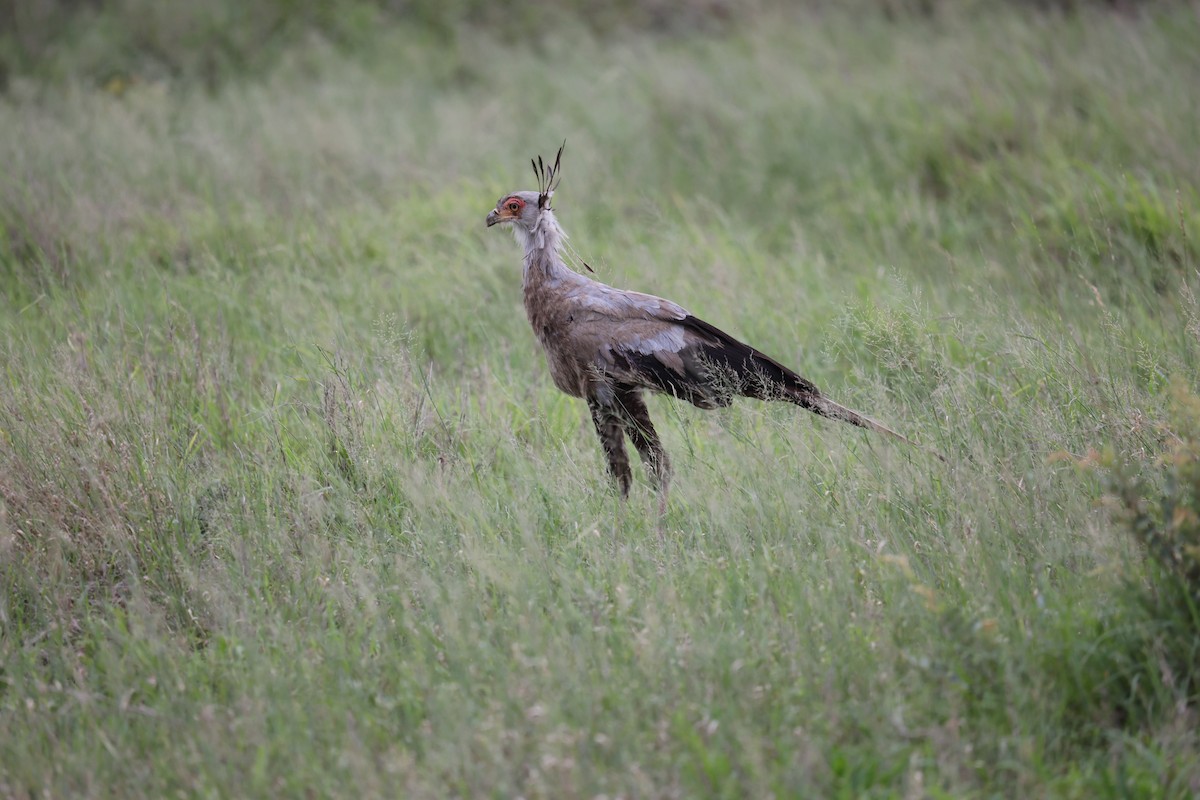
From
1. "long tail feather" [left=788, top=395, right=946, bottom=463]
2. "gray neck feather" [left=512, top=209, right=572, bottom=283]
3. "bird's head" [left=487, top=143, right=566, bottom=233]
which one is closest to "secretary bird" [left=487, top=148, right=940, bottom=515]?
"long tail feather" [left=788, top=395, right=946, bottom=463]

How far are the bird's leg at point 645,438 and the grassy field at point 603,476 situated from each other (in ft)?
0.33

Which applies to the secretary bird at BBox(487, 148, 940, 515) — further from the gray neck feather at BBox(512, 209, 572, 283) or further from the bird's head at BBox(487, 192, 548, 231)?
the bird's head at BBox(487, 192, 548, 231)

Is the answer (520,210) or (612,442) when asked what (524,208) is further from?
(612,442)

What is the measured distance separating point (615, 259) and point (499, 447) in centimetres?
244

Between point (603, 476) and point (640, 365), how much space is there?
0.52 metres

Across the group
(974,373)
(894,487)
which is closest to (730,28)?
(974,373)

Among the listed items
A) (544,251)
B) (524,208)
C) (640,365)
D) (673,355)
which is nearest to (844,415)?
(673,355)

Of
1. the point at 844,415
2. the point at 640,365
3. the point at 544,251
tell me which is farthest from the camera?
the point at 544,251

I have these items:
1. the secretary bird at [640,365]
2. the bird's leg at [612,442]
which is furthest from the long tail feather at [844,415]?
the bird's leg at [612,442]

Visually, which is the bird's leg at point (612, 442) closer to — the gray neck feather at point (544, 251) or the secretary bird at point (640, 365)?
the secretary bird at point (640, 365)

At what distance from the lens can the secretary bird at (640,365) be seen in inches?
168

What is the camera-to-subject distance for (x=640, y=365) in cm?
429

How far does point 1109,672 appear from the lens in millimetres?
2900

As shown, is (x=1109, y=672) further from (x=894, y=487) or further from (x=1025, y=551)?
(x=894, y=487)
